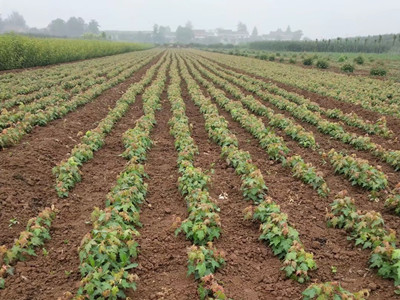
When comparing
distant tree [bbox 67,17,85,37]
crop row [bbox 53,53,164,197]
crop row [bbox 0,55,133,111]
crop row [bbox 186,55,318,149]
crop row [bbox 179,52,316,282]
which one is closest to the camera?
crop row [bbox 179,52,316,282]

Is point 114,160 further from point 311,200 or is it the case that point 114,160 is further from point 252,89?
point 252,89

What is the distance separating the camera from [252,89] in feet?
55.9

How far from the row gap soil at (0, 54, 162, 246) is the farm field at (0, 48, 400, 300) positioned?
3 cm

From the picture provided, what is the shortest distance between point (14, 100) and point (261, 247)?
1192cm

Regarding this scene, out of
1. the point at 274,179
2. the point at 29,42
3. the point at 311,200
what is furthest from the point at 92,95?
the point at 29,42

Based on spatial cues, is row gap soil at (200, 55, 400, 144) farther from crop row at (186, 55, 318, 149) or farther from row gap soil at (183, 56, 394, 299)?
row gap soil at (183, 56, 394, 299)

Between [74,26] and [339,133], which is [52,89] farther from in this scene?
[74,26]

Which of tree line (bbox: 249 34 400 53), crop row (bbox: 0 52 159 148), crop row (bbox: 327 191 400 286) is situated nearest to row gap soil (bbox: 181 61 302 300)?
crop row (bbox: 327 191 400 286)

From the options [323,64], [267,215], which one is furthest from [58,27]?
[267,215]

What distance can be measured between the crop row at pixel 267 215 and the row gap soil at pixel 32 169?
3.86 meters

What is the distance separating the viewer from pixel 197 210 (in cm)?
523

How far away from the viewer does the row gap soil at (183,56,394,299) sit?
4.25 m

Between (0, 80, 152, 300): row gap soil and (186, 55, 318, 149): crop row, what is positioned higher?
(186, 55, 318, 149): crop row

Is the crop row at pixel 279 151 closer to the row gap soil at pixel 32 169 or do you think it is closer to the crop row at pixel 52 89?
the row gap soil at pixel 32 169
